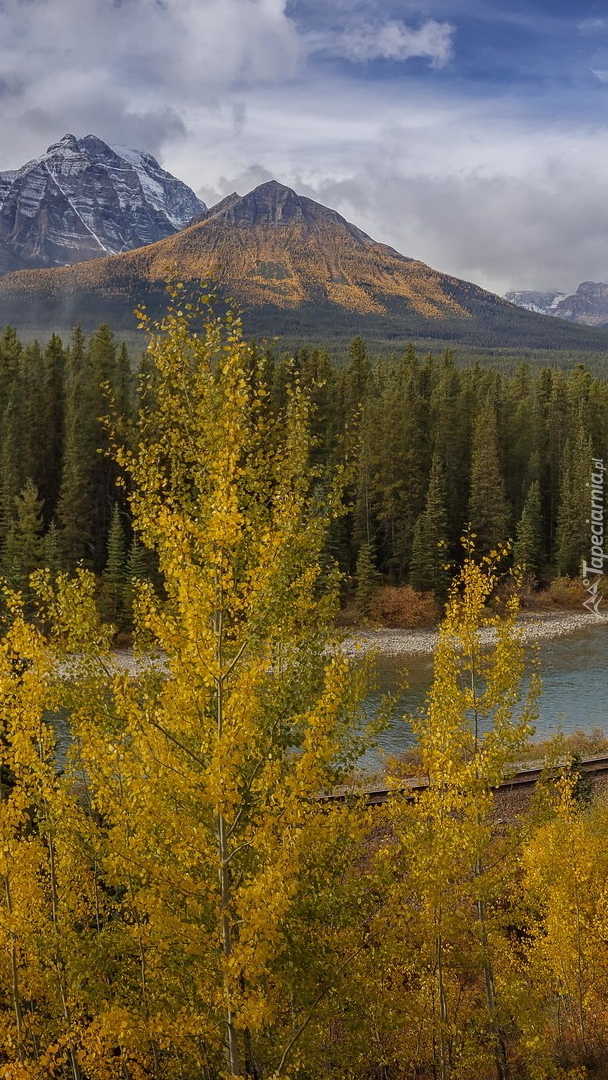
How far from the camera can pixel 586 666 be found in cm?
3869

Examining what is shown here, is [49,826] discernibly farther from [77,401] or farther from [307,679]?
[77,401]

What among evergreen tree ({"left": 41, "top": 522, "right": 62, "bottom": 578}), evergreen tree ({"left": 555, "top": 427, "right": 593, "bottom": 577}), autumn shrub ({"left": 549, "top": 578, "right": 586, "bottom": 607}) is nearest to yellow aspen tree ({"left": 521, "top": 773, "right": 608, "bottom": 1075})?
evergreen tree ({"left": 41, "top": 522, "right": 62, "bottom": 578})

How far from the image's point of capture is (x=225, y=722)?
6250 mm

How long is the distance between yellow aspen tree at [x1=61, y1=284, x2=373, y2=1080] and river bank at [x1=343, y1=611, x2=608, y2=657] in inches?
1211

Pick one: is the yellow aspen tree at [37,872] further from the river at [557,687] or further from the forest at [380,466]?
the forest at [380,466]

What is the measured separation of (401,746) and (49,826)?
20531 mm

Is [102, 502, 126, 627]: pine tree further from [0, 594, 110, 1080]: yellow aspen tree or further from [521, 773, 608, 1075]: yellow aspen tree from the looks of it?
[0, 594, 110, 1080]: yellow aspen tree

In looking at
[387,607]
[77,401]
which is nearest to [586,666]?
[387,607]

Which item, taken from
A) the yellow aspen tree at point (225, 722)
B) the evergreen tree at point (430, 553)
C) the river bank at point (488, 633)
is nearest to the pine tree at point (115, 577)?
the river bank at point (488, 633)

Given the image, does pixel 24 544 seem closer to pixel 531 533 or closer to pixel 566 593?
pixel 531 533

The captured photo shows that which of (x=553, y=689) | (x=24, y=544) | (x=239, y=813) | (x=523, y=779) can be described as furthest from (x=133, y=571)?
(x=239, y=813)

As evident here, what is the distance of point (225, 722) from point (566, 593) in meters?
49.8

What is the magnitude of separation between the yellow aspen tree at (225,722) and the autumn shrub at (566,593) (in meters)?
47.9

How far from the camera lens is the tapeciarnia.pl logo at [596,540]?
176ft
